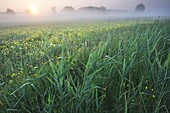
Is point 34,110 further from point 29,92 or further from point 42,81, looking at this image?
point 42,81

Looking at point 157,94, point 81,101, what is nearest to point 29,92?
point 81,101

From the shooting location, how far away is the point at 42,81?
5.14ft

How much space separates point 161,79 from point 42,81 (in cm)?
87

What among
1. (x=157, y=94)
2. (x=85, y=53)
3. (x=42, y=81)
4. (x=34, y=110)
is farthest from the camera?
(x=85, y=53)

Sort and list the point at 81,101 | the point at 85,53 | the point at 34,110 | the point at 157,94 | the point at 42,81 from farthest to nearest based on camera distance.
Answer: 1. the point at 85,53
2. the point at 42,81
3. the point at 157,94
4. the point at 34,110
5. the point at 81,101

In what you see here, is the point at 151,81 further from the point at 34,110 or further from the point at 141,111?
the point at 34,110

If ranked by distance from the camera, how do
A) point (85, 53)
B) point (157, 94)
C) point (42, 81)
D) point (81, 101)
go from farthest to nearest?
point (85, 53) < point (42, 81) < point (157, 94) < point (81, 101)

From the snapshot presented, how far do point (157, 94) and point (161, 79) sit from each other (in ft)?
0.37

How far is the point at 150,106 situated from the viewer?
1.39 m

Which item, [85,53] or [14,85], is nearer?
[14,85]

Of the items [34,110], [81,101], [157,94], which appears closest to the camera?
[81,101]

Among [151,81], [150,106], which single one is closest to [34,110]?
[150,106]

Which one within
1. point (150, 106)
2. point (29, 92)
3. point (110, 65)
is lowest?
point (150, 106)

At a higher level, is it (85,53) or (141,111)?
(85,53)
